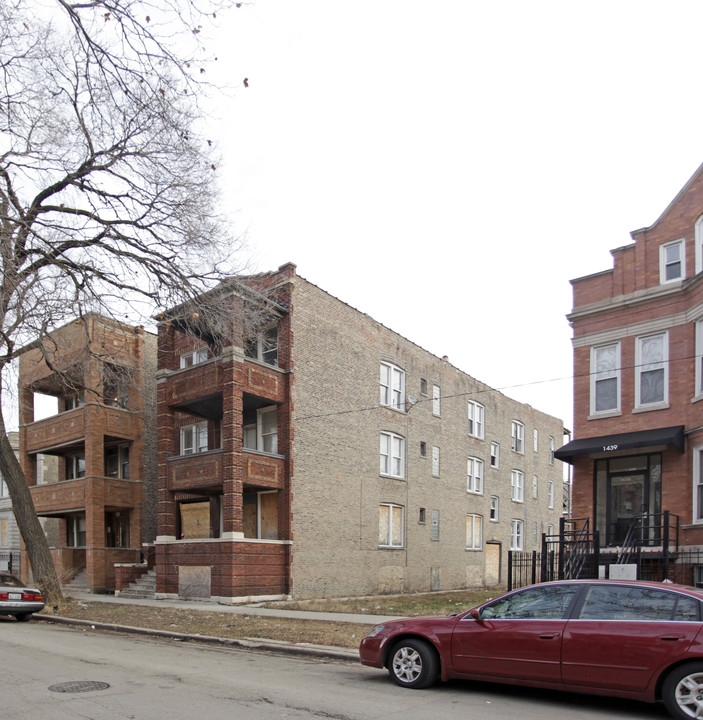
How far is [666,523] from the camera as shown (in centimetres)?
1558

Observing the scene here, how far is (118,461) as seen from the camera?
3052 centimetres

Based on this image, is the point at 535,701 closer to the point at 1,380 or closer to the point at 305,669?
the point at 305,669

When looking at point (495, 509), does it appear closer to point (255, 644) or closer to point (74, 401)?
point (74, 401)

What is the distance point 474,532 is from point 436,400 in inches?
295

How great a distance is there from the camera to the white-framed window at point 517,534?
39125mm

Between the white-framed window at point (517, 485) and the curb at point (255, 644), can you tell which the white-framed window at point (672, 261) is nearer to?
the curb at point (255, 644)

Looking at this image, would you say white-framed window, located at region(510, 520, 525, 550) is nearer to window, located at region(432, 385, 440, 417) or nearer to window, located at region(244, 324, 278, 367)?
window, located at region(432, 385, 440, 417)

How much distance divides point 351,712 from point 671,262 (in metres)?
14.7

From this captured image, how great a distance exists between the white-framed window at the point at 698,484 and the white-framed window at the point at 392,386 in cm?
1419

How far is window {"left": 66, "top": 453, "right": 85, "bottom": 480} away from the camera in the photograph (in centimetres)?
3288

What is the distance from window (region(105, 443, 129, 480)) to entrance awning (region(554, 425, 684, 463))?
1875 cm

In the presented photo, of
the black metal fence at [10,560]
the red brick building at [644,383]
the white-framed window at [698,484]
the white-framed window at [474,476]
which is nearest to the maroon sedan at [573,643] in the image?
the red brick building at [644,383]

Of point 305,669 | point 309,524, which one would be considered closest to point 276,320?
point 309,524

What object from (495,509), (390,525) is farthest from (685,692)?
(495,509)
